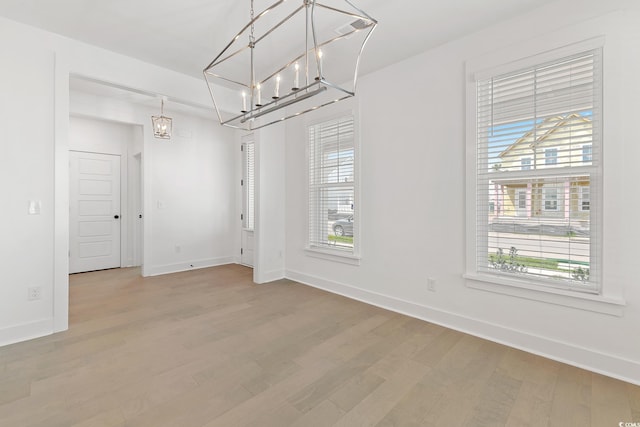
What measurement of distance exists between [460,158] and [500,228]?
731 mm

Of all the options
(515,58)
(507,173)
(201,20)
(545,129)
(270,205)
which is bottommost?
(270,205)

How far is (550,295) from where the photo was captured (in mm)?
2340

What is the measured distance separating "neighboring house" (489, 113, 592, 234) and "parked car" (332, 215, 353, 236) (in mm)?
1668

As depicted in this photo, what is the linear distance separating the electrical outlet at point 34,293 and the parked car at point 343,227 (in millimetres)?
3118

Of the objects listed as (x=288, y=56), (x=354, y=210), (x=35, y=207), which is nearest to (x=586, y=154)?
(x=354, y=210)

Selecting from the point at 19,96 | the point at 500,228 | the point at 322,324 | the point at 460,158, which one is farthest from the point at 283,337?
the point at 19,96

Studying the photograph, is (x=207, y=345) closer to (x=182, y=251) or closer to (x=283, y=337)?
(x=283, y=337)

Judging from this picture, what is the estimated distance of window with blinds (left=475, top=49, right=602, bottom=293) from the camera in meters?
2.20

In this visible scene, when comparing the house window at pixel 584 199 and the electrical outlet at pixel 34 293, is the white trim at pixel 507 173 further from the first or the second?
the electrical outlet at pixel 34 293

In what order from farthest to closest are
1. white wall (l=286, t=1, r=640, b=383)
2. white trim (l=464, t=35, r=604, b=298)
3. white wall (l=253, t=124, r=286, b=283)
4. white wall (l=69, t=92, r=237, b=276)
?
white wall (l=69, t=92, r=237, b=276) < white wall (l=253, t=124, r=286, b=283) < white trim (l=464, t=35, r=604, b=298) < white wall (l=286, t=1, r=640, b=383)

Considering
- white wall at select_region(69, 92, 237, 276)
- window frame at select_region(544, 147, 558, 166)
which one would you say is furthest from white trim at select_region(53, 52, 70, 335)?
window frame at select_region(544, 147, 558, 166)

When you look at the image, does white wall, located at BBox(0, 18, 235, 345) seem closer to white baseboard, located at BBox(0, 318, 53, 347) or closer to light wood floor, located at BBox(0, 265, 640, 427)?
white baseboard, located at BBox(0, 318, 53, 347)

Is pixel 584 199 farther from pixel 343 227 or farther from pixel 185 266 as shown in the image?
pixel 185 266

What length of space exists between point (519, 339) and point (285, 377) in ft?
6.39
